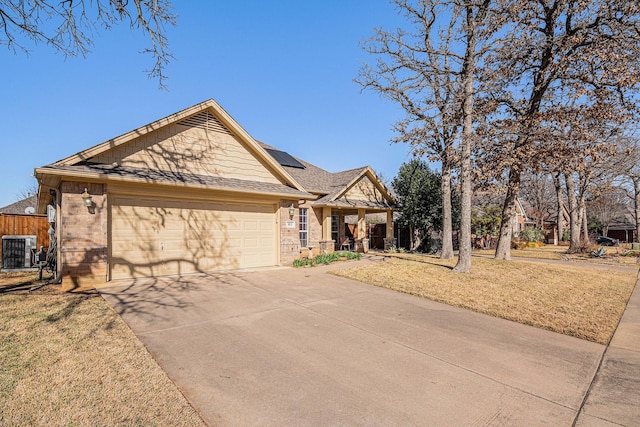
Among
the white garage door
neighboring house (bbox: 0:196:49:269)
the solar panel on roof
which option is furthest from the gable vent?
neighboring house (bbox: 0:196:49:269)

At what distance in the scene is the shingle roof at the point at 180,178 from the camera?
27.4 feet

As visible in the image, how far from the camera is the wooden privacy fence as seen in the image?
48.2ft

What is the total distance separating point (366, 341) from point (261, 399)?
7.06 ft

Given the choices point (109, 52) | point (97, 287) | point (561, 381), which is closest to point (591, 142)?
point (561, 381)

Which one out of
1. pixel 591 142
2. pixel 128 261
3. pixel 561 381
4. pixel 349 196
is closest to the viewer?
pixel 561 381

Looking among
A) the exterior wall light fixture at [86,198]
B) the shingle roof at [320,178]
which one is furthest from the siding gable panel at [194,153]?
the shingle roof at [320,178]

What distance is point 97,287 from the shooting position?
318 inches

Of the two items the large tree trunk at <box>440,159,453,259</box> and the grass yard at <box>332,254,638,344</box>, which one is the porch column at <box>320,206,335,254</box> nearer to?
the grass yard at <box>332,254,638,344</box>

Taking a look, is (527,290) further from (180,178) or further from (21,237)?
(21,237)

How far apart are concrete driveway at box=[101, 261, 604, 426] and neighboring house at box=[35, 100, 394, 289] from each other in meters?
2.07

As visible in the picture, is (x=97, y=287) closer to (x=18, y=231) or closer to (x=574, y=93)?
(x=18, y=231)

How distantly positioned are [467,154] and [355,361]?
31.0 feet

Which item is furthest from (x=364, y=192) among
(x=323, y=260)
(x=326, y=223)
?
(x=323, y=260)

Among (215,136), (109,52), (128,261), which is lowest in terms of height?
(128,261)
